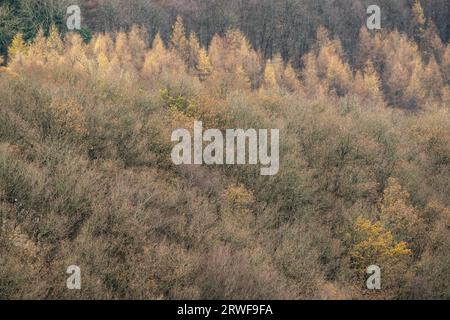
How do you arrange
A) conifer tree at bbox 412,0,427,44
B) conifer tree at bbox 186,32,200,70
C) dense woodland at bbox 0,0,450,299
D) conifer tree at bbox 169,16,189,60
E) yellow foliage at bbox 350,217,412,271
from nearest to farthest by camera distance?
dense woodland at bbox 0,0,450,299 → yellow foliage at bbox 350,217,412,271 → conifer tree at bbox 186,32,200,70 → conifer tree at bbox 169,16,189,60 → conifer tree at bbox 412,0,427,44

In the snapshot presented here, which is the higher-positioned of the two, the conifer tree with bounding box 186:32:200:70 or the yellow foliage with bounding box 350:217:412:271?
the conifer tree with bounding box 186:32:200:70

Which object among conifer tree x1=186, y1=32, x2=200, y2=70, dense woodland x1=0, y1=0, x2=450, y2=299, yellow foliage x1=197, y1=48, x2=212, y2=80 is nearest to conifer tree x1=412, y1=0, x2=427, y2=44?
conifer tree x1=186, y1=32, x2=200, y2=70

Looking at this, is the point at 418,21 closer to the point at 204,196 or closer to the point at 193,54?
the point at 193,54

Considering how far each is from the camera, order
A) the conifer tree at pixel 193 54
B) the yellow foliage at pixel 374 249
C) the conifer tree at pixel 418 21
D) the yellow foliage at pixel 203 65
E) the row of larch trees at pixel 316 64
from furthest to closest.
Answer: the conifer tree at pixel 418 21 → the conifer tree at pixel 193 54 → the yellow foliage at pixel 203 65 → the row of larch trees at pixel 316 64 → the yellow foliage at pixel 374 249

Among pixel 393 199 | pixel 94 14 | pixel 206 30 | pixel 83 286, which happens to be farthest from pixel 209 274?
pixel 206 30

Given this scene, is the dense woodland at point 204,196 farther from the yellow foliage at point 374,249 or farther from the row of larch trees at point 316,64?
the row of larch trees at point 316,64

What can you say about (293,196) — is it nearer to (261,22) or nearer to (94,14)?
(94,14)

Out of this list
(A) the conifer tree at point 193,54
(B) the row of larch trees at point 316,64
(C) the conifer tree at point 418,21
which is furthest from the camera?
(C) the conifer tree at point 418,21

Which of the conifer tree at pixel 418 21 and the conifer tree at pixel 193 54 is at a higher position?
the conifer tree at pixel 418 21

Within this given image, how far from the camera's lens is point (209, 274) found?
768 cm

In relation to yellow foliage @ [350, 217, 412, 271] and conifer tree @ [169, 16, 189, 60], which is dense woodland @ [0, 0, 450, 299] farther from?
conifer tree @ [169, 16, 189, 60]

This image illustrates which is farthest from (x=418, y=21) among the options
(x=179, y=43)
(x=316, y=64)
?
(x=179, y=43)

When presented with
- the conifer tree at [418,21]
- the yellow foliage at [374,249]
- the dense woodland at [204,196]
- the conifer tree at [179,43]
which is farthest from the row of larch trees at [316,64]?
the yellow foliage at [374,249]
